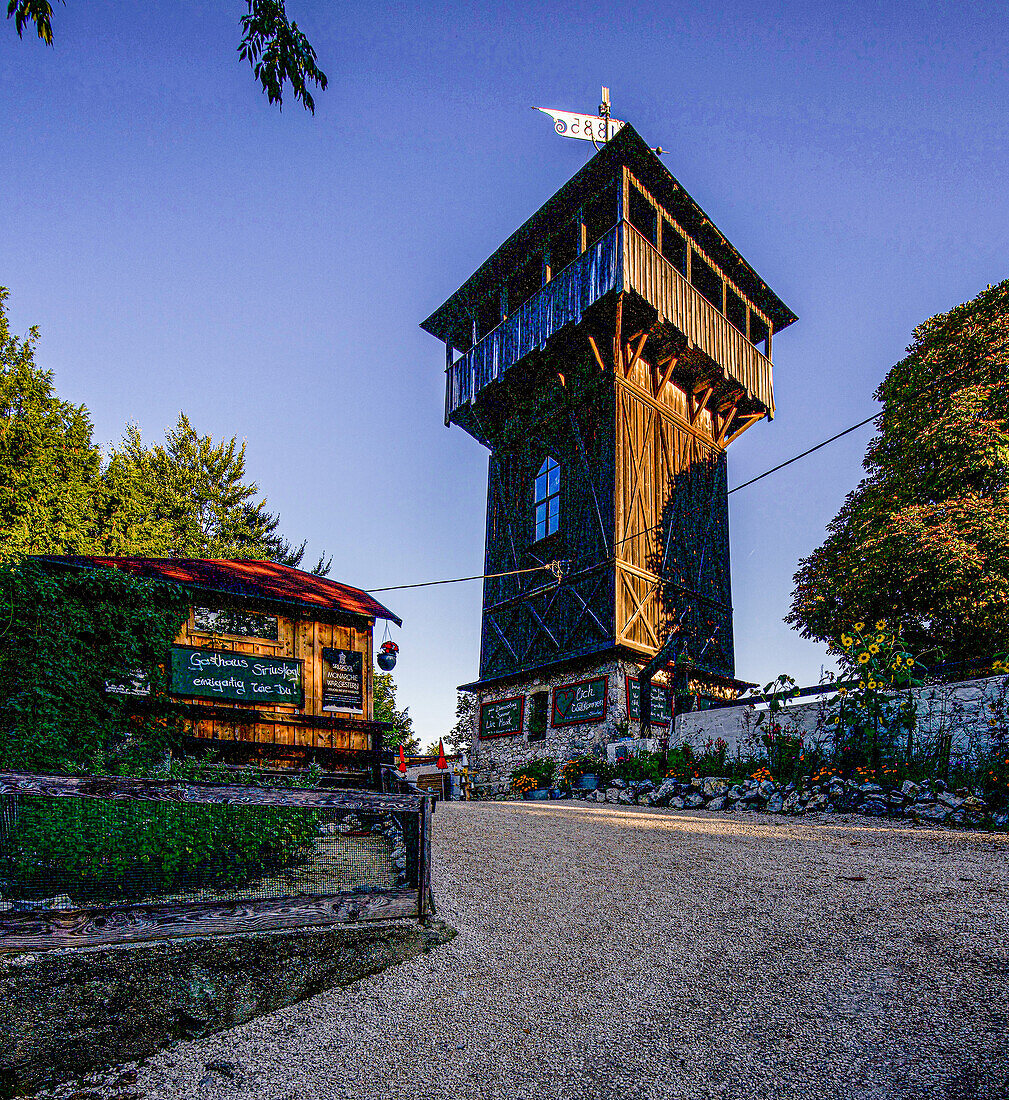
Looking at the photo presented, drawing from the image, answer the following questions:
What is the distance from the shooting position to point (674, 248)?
19.3 meters

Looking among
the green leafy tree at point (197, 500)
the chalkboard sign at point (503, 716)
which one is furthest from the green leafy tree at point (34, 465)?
the chalkboard sign at point (503, 716)

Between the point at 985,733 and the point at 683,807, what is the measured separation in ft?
13.1

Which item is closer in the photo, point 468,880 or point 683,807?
point 468,880

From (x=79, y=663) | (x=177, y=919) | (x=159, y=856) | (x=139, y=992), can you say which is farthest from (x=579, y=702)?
(x=139, y=992)

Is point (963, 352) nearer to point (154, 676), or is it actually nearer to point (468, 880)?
point (468, 880)

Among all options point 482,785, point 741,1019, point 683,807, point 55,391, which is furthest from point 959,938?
point 55,391

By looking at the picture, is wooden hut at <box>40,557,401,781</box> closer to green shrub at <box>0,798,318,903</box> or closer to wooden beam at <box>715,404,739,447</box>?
green shrub at <box>0,798,318,903</box>

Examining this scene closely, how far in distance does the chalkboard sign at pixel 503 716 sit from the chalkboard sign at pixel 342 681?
5866 millimetres

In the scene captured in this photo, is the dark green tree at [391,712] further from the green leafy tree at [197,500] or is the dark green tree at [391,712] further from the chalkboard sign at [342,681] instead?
the chalkboard sign at [342,681]

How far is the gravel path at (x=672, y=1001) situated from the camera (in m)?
3.00

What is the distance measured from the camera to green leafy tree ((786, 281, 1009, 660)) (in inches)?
528

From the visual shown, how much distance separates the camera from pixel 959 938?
4121mm

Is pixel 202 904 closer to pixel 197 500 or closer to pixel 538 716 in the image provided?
pixel 538 716

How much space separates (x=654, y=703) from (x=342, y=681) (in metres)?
6.86
